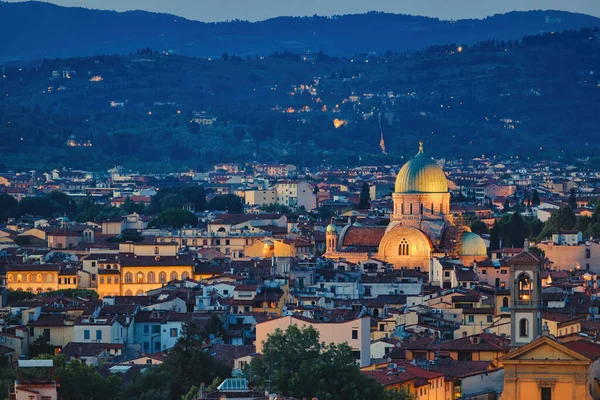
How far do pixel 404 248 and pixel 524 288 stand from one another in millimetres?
46802

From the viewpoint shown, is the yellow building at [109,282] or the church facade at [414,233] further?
the church facade at [414,233]

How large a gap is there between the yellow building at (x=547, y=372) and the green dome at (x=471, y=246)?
160ft

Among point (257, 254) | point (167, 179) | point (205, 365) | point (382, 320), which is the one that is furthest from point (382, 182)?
point (205, 365)

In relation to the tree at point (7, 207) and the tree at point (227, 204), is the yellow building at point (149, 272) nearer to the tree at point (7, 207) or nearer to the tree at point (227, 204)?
the tree at point (7, 207)

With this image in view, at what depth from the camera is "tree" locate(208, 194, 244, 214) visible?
126 metres

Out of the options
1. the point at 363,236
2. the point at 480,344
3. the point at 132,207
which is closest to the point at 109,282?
the point at 363,236

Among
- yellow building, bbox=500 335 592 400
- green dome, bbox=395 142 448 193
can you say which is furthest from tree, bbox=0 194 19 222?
yellow building, bbox=500 335 592 400

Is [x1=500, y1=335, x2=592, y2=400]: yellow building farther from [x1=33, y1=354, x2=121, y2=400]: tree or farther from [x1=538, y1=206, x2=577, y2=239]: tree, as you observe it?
[x1=538, y1=206, x2=577, y2=239]: tree

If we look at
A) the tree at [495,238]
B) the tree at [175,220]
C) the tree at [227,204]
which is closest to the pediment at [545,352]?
the tree at [495,238]

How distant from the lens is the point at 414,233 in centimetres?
7794

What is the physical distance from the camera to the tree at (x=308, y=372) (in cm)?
3397

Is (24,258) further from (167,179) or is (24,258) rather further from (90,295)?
(167,179)

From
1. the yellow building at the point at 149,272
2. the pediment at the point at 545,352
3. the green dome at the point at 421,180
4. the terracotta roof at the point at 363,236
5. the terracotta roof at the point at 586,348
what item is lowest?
the terracotta roof at the point at 586,348

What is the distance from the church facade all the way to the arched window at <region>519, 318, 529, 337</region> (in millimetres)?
45133
